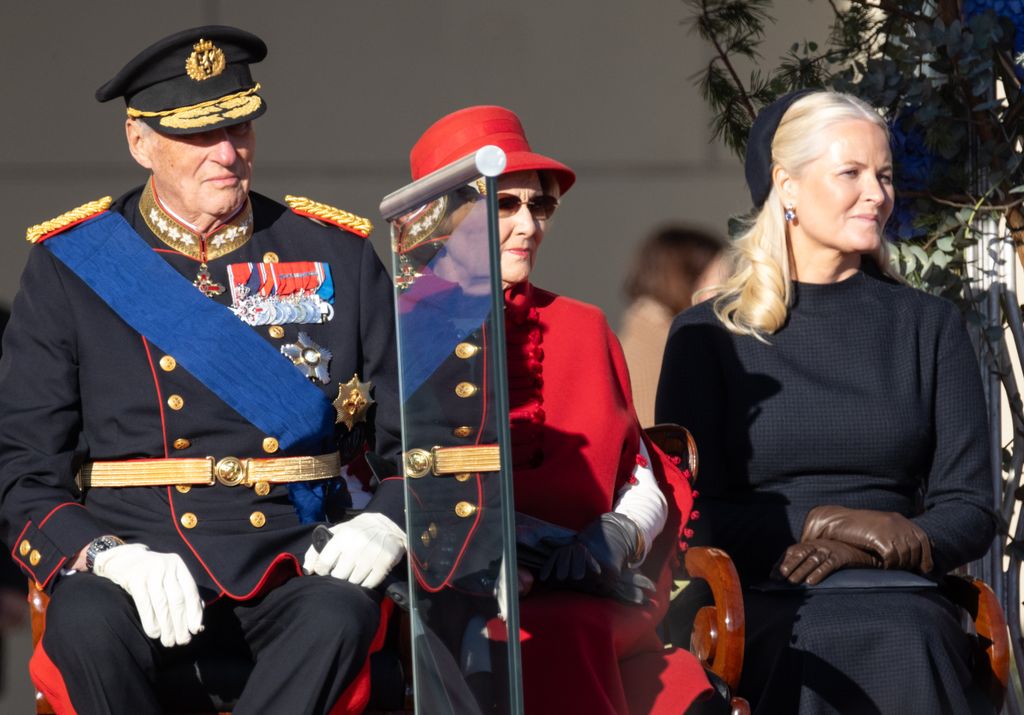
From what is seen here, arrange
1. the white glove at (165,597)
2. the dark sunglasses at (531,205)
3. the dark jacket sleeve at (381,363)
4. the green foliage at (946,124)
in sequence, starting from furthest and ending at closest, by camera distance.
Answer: the green foliage at (946,124), the dark sunglasses at (531,205), the dark jacket sleeve at (381,363), the white glove at (165,597)

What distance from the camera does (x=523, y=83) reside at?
18.3 ft

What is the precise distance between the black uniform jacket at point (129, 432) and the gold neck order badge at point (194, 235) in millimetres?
14

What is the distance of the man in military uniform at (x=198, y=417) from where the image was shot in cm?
288

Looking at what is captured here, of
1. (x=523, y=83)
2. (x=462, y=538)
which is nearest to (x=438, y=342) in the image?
(x=462, y=538)

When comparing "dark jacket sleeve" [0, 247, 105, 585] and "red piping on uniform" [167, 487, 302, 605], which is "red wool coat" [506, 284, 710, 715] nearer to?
"red piping on uniform" [167, 487, 302, 605]

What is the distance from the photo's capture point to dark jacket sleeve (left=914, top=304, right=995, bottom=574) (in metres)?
Answer: 3.59

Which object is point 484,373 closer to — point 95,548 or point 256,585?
point 256,585

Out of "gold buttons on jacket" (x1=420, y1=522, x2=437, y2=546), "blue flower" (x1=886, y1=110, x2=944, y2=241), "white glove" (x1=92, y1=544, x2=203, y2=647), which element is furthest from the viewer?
"blue flower" (x1=886, y1=110, x2=944, y2=241)

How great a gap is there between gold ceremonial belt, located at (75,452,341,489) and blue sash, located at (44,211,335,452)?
42 millimetres

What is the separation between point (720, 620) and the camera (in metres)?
3.28

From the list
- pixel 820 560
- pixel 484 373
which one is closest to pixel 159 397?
pixel 484 373

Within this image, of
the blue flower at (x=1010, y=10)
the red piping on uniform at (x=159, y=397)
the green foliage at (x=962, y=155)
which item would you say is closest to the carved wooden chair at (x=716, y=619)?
the red piping on uniform at (x=159, y=397)

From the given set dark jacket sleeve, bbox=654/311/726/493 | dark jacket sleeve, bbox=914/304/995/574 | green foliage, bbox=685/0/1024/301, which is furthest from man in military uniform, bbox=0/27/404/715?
green foliage, bbox=685/0/1024/301

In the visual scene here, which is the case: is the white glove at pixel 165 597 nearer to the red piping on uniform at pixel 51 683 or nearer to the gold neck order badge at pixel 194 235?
the red piping on uniform at pixel 51 683
